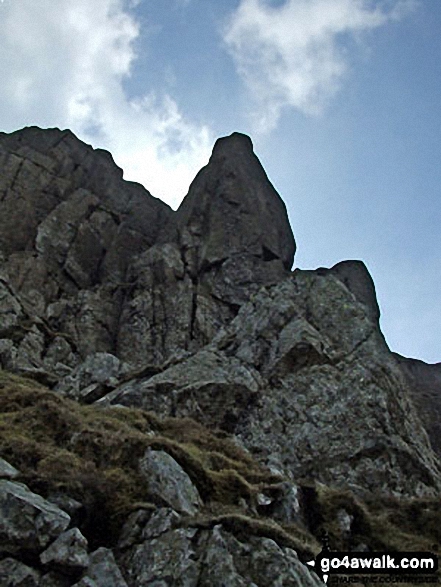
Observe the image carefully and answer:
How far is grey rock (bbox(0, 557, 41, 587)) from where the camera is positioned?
13.3 metres

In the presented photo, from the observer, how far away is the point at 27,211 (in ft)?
280

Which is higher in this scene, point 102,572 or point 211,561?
point 211,561

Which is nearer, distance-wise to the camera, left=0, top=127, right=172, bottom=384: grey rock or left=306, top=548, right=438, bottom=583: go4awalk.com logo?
left=306, top=548, right=438, bottom=583: go4awalk.com logo

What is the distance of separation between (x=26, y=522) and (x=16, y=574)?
131 centimetres

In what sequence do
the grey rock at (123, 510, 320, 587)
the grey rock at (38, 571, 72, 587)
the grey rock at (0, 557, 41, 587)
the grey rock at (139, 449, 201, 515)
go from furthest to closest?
the grey rock at (139, 449, 201, 515), the grey rock at (123, 510, 320, 587), the grey rock at (38, 571, 72, 587), the grey rock at (0, 557, 41, 587)

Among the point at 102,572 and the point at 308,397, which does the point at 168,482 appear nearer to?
the point at 102,572

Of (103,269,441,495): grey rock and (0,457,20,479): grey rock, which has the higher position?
(103,269,441,495): grey rock

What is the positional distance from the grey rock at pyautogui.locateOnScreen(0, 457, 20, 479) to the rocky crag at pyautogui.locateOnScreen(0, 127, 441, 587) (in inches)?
6.4

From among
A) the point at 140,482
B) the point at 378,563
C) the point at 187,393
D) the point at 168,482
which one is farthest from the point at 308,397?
the point at 140,482

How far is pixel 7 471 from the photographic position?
1673 centimetres

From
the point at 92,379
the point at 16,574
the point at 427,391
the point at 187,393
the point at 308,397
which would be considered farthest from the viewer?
the point at 427,391

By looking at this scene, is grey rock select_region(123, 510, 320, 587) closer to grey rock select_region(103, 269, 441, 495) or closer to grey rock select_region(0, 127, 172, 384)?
grey rock select_region(103, 269, 441, 495)

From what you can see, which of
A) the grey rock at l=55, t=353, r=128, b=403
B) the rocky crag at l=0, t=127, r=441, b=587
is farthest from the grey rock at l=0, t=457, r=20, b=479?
the grey rock at l=55, t=353, r=128, b=403

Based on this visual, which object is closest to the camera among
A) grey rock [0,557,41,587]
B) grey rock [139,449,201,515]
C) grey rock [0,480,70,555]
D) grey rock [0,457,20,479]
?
grey rock [0,557,41,587]
